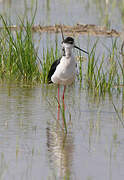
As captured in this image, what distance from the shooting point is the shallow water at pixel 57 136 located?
5.18m

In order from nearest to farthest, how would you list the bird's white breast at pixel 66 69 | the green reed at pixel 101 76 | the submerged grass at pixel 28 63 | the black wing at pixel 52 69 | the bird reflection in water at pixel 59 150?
1. the bird reflection in water at pixel 59 150
2. the bird's white breast at pixel 66 69
3. the black wing at pixel 52 69
4. the green reed at pixel 101 76
5. the submerged grass at pixel 28 63

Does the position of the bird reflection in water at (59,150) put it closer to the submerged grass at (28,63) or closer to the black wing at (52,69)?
the black wing at (52,69)

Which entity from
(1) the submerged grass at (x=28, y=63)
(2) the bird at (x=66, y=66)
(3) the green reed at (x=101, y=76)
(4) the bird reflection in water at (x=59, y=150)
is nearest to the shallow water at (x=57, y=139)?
(4) the bird reflection in water at (x=59, y=150)

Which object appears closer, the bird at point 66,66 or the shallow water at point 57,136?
the shallow water at point 57,136

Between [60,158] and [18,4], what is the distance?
45.8ft

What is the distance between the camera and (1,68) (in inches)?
370

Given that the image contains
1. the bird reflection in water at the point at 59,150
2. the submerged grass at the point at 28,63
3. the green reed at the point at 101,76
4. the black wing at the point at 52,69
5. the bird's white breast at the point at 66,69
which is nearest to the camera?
the bird reflection in water at the point at 59,150

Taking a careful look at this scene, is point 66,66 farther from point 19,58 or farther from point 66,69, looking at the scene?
point 19,58

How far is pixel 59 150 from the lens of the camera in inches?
229

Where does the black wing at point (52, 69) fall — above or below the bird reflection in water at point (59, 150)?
above

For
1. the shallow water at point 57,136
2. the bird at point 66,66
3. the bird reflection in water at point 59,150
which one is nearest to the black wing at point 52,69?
the bird at point 66,66

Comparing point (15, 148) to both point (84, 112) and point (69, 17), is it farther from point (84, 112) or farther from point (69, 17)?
point (69, 17)

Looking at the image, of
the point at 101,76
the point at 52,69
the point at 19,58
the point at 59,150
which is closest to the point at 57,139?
the point at 59,150

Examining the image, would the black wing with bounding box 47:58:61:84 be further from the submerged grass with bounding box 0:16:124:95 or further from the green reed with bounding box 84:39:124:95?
the green reed with bounding box 84:39:124:95
